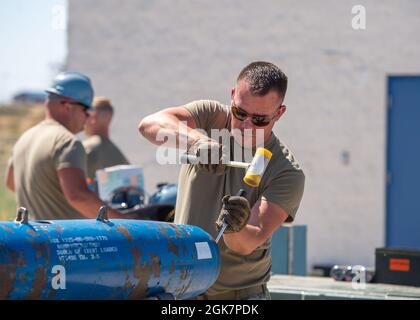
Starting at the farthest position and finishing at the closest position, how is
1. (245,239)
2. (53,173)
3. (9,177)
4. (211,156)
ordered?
(9,177)
(53,173)
(245,239)
(211,156)

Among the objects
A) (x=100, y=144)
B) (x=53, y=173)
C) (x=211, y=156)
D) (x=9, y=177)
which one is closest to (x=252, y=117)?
(x=211, y=156)

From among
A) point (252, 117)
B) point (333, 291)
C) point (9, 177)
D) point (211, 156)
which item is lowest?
point (333, 291)

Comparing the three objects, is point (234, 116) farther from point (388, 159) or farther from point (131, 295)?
point (388, 159)

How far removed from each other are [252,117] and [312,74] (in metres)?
7.33

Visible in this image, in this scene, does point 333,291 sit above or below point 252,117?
below

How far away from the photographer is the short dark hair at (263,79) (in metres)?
3.74

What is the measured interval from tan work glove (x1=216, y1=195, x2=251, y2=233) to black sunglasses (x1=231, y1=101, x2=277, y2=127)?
0.58m

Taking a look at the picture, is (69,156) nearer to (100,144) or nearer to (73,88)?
(73,88)

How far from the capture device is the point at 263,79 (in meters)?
3.76

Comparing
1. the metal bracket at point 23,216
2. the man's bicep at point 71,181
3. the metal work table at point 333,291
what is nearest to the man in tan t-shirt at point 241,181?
the metal bracket at point 23,216

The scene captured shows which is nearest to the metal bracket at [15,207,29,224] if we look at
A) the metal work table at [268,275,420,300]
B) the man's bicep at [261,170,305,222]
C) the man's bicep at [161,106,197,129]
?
the man's bicep at [161,106,197,129]

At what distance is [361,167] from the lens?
35.3ft

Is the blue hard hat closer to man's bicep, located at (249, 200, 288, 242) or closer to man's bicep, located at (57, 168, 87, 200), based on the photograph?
man's bicep, located at (57, 168, 87, 200)

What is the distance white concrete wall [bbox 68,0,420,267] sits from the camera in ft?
35.1
